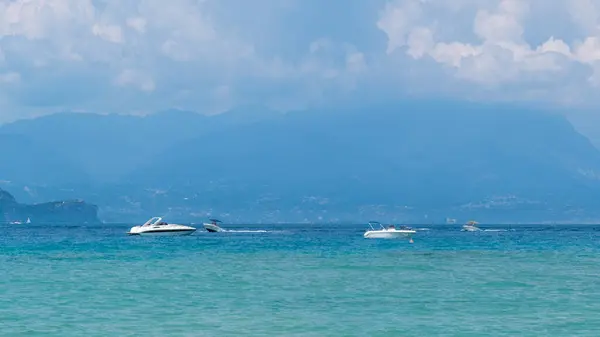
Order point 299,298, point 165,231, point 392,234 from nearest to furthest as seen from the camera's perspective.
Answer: point 299,298 < point 392,234 < point 165,231

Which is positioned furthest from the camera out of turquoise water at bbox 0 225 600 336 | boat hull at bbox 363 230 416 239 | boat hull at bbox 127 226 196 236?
boat hull at bbox 127 226 196 236

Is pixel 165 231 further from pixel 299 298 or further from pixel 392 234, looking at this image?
pixel 299 298

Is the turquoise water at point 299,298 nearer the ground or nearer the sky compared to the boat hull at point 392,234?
nearer the ground

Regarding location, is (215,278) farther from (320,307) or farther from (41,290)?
(320,307)

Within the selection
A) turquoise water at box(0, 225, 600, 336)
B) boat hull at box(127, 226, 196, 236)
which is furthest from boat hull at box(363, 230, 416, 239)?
turquoise water at box(0, 225, 600, 336)

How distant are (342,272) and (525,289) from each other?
1725 centimetres

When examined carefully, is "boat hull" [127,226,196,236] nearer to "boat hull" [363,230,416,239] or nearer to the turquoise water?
"boat hull" [363,230,416,239]

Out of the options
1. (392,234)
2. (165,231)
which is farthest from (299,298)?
(165,231)

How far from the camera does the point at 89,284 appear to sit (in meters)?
58.8

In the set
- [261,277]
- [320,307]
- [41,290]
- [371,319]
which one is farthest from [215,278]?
[371,319]

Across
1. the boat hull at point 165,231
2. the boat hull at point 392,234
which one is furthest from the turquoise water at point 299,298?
the boat hull at point 165,231

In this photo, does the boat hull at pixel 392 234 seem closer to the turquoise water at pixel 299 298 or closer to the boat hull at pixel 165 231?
the boat hull at pixel 165 231

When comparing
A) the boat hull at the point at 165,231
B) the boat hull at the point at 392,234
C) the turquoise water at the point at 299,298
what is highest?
the boat hull at the point at 165,231

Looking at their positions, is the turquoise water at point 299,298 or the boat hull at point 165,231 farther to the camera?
the boat hull at point 165,231
